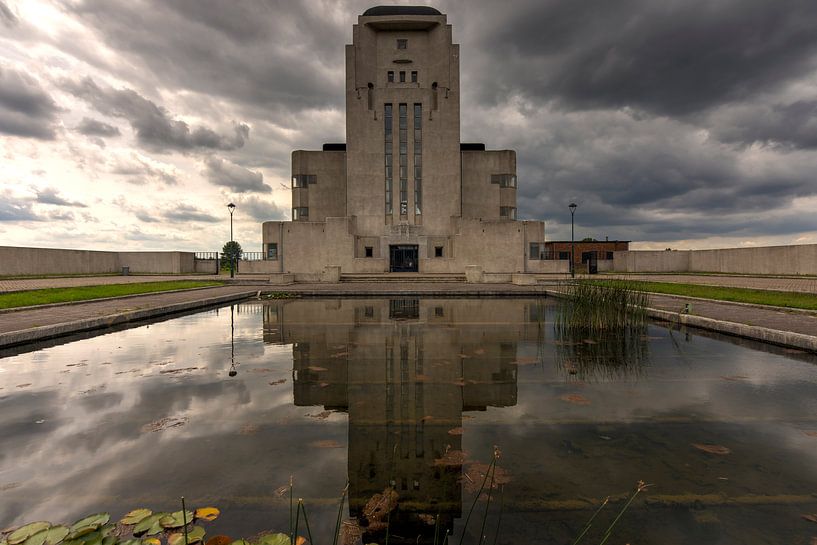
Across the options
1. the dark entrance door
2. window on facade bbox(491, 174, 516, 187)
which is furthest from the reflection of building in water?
window on facade bbox(491, 174, 516, 187)

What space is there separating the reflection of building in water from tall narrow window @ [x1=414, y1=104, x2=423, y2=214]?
34.3 meters

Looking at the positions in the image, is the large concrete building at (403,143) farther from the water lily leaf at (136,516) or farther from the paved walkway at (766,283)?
the water lily leaf at (136,516)

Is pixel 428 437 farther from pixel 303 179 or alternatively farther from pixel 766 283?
pixel 303 179

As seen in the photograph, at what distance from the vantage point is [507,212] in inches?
2002

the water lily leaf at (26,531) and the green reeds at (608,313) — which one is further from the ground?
the green reeds at (608,313)

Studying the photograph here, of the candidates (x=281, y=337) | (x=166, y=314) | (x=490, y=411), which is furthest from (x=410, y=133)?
(x=490, y=411)

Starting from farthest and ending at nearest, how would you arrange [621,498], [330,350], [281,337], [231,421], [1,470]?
1. [281,337]
2. [330,350]
3. [231,421]
4. [1,470]
5. [621,498]

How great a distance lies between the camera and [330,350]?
26.2 ft

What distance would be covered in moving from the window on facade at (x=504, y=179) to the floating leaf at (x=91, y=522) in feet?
167

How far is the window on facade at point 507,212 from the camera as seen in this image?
50725 mm

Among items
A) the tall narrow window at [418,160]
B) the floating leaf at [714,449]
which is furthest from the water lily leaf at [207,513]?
the tall narrow window at [418,160]

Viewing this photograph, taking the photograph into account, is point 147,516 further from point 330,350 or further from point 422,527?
point 330,350

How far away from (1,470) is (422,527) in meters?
3.55

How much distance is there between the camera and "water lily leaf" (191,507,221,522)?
2.76m
